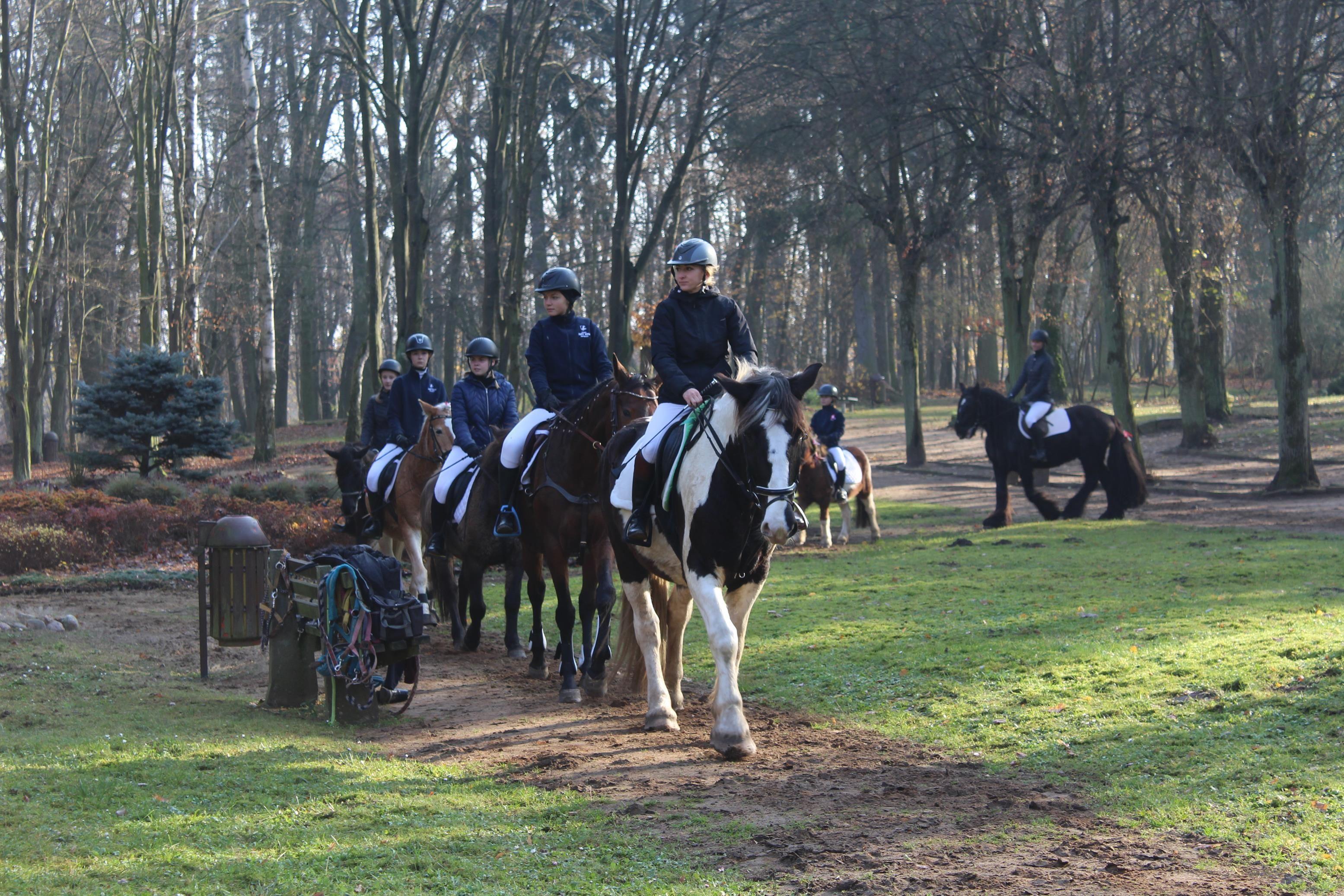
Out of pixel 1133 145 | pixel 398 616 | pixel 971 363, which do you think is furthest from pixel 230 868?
pixel 971 363

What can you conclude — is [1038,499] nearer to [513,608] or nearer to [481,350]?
[481,350]

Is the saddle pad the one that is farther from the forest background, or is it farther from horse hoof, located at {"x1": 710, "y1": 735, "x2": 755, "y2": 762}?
the forest background

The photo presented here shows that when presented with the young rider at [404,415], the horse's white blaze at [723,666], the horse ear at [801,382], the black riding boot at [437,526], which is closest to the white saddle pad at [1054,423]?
the young rider at [404,415]

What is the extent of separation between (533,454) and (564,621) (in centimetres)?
135

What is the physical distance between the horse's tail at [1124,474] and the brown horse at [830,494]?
3.85 m

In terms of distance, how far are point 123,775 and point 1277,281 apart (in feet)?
65.0

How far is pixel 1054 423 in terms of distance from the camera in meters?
18.6

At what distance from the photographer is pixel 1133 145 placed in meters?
20.2

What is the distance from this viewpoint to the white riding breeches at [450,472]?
10.4 meters

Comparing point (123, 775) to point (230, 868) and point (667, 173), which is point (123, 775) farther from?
point (667, 173)

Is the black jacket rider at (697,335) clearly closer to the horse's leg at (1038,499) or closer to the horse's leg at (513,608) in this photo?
the horse's leg at (513,608)

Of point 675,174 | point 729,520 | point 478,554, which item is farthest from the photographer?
point 675,174

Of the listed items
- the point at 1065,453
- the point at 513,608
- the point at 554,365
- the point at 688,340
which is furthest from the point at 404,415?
the point at 1065,453

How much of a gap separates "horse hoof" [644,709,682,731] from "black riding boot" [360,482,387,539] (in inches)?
→ 230
